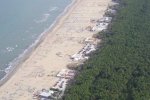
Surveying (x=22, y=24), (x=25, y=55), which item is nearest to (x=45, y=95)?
(x=25, y=55)

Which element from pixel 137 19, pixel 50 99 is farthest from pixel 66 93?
pixel 137 19

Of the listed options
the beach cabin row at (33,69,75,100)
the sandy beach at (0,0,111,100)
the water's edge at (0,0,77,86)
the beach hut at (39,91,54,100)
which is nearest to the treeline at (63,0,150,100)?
the beach cabin row at (33,69,75,100)

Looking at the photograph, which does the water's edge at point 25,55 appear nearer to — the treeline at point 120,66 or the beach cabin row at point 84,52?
the beach cabin row at point 84,52

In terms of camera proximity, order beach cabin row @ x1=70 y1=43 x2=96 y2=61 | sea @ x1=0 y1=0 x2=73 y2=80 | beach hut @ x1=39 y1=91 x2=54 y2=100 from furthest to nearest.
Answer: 1. sea @ x1=0 y1=0 x2=73 y2=80
2. beach cabin row @ x1=70 y1=43 x2=96 y2=61
3. beach hut @ x1=39 y1=91 x2=54 y2=100

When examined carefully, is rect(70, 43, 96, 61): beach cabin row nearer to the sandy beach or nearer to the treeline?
the sandy beach

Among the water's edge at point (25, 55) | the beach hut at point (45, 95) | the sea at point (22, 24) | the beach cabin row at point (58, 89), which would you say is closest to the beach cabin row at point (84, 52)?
the beach cabin row at point (58, 89)

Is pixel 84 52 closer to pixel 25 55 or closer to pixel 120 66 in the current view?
pixel 120 66
